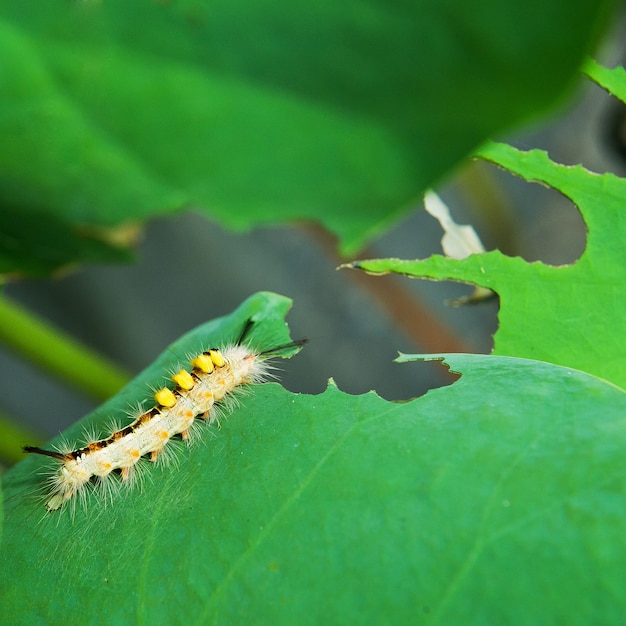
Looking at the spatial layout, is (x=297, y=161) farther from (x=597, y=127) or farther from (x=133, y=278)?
(x=597, y=127)

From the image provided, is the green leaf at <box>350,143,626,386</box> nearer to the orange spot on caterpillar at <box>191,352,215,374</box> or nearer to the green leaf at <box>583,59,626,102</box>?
the green leaf at <box>583,59,626,102</box>

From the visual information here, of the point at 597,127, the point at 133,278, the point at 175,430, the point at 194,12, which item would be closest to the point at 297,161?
the point at 194,12

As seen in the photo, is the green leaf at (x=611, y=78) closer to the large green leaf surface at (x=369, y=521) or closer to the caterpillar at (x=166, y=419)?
the large green leaf surface at (x=369, y=521)

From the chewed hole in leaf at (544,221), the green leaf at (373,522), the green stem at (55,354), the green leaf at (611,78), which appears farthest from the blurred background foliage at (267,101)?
the chewed hole in leaf at (544,221)

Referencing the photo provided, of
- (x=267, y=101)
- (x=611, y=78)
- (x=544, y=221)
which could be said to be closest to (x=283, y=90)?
(x=267, y=101)

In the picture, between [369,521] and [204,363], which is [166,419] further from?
[369,521]

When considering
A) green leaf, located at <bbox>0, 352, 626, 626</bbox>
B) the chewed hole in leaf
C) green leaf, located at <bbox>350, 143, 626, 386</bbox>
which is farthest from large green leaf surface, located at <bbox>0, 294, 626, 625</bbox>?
the chewed hole in leaf

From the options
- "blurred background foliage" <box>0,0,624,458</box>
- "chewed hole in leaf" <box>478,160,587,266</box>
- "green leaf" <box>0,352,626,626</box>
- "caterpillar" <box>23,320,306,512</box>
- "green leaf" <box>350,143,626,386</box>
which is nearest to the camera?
"blurred background foliage" <box>0,0,624,458</box>
